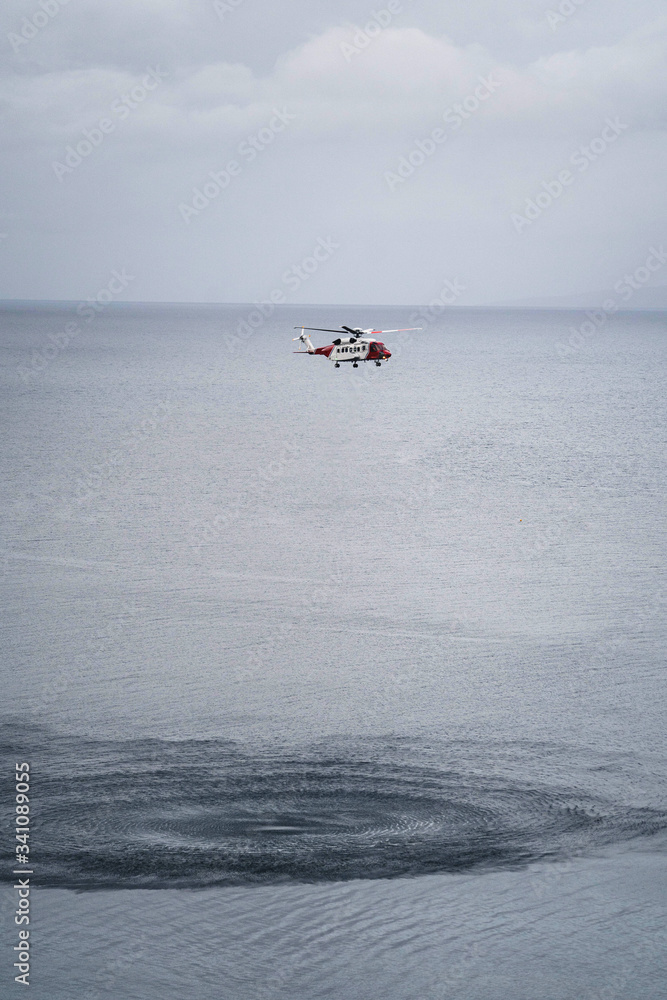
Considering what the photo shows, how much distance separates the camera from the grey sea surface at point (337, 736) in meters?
27.1

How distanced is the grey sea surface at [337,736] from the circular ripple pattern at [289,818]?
9 cm

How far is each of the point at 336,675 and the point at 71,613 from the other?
12320mm

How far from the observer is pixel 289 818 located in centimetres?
3094

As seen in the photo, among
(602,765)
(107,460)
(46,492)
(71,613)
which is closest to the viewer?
(602,765)

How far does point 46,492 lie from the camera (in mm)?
69750

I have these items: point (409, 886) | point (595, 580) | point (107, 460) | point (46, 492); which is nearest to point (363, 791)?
point (409, 886)

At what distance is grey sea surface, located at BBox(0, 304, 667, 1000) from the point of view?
88.8 ft

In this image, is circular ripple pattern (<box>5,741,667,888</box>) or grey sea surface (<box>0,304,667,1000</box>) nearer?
grey sea surface (<box>0,304,667,1000</box>)

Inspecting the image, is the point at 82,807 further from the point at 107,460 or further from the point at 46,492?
the point at 107,460

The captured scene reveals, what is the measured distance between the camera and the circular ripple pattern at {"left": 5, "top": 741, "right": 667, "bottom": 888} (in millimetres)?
29344

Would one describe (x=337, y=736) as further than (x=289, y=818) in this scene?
Yes

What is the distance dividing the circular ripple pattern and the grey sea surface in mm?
85

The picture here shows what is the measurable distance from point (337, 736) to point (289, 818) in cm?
540

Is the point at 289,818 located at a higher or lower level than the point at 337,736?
lower
